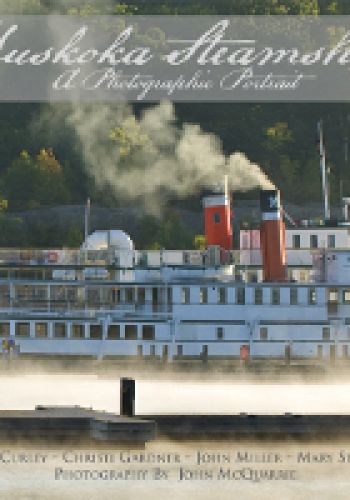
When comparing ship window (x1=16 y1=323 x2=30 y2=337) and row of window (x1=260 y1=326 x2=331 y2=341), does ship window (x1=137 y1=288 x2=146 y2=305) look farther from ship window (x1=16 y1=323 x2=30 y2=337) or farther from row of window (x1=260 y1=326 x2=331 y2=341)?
row of window (x1=260 y1=326 x2=331 y2=341)

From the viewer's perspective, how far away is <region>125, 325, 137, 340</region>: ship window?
4067 inches

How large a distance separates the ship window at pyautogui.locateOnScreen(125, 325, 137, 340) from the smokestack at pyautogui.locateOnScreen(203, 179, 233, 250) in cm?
640

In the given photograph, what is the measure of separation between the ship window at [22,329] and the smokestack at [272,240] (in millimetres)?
9611

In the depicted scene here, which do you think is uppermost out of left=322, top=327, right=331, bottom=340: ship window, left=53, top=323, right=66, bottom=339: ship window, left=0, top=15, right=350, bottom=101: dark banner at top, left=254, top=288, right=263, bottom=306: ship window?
left=0, top=15, right=350, bottom=101: dark banner at top

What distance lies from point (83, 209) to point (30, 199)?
18.2ft

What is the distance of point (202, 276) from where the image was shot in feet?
340

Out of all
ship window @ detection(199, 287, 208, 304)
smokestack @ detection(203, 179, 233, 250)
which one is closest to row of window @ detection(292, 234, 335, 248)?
smokestack @ detection(203, 179, 233, 250)

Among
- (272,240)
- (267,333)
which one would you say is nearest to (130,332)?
(267,333)

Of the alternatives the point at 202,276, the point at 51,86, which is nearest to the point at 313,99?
the point at 51,86

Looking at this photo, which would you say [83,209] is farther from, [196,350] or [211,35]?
[196,350]

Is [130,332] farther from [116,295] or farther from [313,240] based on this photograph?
[313,240]

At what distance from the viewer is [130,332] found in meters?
103

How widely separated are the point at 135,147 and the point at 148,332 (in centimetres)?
6394

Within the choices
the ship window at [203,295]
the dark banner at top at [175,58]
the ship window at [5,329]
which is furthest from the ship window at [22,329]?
the dark banner at top at [175,58]
